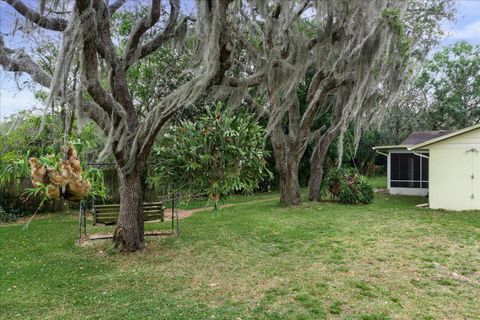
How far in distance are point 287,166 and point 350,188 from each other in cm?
262

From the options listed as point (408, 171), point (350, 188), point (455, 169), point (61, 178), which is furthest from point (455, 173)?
point (61, 178)

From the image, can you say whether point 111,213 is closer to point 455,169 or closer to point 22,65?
point 22,65

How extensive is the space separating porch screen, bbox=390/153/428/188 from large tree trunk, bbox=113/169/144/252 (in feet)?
42.7

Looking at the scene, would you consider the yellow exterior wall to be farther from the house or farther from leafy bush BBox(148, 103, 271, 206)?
leafy bush BBox(148, 103, 271, 206)

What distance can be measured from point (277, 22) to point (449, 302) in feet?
20.0

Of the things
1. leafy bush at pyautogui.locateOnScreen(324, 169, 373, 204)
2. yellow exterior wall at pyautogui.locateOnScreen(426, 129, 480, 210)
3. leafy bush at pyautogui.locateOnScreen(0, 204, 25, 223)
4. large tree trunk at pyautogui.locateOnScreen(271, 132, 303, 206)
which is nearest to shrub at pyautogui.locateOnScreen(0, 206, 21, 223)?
leafy bush at pyautogui.locateOnScreen(0, 204, 25, 223)

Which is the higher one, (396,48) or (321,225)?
(396,48)

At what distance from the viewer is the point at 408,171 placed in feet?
52.7

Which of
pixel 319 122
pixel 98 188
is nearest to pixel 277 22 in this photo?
pixel 98 188

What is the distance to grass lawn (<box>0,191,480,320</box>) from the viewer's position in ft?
13.7

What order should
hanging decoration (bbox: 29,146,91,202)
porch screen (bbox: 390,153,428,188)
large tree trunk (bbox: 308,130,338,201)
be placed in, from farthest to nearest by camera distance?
porch screen (bbox: 390,153,428,188)
large tree trunk (bbox: 308,130,338,201)
hanging decoration (bbox: 29,146,91,202)

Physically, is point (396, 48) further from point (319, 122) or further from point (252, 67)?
point (319, 122)

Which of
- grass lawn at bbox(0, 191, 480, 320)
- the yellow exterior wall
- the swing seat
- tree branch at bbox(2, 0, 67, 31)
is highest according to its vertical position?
tree branch at bbox(2, 0, 67, 31)

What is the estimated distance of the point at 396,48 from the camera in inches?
384
